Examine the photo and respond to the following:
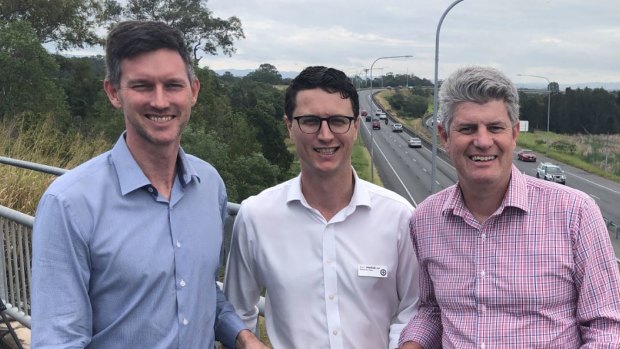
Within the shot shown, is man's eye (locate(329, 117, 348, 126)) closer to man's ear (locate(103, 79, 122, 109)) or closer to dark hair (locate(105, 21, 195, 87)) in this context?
dark hair (locate(105, 21, 195, 87))

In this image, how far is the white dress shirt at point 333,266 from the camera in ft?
8.25

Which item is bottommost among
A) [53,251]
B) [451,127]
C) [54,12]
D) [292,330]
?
[292,330]

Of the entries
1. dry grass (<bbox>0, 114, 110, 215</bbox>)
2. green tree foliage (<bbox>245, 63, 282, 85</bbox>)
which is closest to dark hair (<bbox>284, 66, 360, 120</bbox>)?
dry grass (<bbox>0, 114, 110, 215</bbox>)

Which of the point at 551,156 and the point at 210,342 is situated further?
the point at 551,156

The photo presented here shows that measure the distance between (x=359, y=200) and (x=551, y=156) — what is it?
202ft

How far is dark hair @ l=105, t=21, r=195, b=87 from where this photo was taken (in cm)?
222

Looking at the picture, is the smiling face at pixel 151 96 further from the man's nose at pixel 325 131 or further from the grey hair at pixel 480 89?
the grey hair at pixel 480 89

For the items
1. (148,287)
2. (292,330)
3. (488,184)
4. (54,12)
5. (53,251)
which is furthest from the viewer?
(54,12)

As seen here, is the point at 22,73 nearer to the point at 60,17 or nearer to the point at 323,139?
the point at 60,17

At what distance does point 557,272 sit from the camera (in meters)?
2.28

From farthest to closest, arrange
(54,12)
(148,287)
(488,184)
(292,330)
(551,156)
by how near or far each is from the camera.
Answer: (551,156) → (54,12) → (292,330) → (488,184) → (148,287)

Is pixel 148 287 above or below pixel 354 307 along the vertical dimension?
above

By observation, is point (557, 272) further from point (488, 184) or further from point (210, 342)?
point (210, 342)

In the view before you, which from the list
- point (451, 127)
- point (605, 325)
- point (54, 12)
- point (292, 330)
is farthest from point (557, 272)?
point (54, 12)
